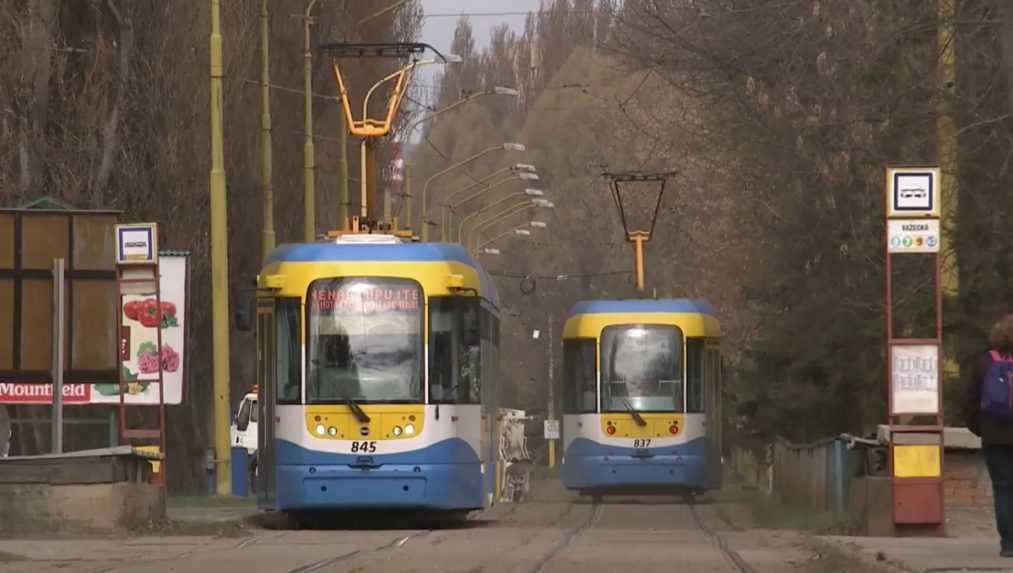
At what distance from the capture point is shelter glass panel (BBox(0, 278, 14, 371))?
27.3 meters

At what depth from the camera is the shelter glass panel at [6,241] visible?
1061 inches

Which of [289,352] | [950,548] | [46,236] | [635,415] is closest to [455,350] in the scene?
[289,352]

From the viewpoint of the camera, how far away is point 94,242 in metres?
27.2

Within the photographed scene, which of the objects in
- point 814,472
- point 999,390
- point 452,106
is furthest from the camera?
point 452,106

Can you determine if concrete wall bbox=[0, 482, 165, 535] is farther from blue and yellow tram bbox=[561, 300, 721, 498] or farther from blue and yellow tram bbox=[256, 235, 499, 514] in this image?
blue and yellow tram bbox=[561, 300, 721, 498]

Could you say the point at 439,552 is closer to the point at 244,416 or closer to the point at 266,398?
A: the point at 266,398

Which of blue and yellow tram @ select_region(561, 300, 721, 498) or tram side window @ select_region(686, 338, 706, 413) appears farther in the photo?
tram side window @ select_region(686, 338, 706, 413)

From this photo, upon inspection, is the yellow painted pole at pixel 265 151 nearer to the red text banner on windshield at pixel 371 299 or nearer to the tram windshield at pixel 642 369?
the tram windshield at pixel 642 369

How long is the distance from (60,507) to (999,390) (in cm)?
750

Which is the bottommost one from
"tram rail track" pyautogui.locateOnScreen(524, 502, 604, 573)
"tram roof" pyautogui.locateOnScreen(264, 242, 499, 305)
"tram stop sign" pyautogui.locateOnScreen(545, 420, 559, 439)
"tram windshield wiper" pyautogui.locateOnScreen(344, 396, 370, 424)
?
"tram stop sign" pyautogui.locateOnScreen(545, 420, 559, 439)

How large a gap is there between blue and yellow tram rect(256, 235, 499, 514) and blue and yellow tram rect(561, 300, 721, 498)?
11.5 metres

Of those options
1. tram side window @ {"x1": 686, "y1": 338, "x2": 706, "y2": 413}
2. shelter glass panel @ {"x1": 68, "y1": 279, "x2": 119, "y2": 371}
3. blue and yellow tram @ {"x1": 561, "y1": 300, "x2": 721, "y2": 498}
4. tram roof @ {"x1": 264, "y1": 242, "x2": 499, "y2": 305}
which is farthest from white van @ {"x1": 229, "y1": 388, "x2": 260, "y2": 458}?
tram roof @ {"x1": 264, "y1": 242, "x2": 499, "y2": 305}

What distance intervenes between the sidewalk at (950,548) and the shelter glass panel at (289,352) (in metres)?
5.57

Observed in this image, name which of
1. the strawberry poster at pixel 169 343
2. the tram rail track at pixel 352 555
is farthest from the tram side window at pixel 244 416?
the tram rail track at pixel 352 555
